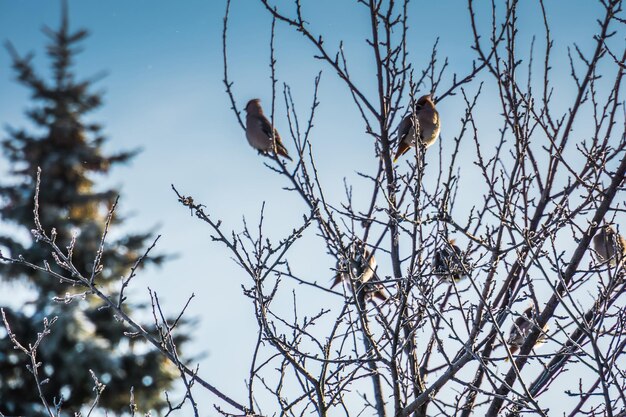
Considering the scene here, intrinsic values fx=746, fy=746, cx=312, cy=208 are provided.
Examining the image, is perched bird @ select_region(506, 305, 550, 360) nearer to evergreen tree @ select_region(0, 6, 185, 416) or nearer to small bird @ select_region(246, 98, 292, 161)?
small bird @ select_region(246, 98, 292, 161)

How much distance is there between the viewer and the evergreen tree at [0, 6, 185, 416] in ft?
39.8

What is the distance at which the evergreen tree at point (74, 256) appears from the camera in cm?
1213

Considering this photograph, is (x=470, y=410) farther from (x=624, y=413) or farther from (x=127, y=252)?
(x=127, y=252)

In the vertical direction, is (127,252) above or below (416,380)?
above

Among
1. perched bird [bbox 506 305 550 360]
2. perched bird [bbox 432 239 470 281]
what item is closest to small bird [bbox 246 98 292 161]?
perched bird [bbox 506 305 550 360]

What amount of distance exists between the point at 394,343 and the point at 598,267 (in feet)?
4.03

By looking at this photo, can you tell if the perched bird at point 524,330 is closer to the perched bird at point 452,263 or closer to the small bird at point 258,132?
the perched bird at point 452,263

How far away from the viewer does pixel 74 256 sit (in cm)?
1284

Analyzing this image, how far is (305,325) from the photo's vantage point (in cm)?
405

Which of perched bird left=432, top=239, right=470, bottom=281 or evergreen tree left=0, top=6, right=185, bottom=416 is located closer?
perched bird left=432, top=239, right=470, bottom=281

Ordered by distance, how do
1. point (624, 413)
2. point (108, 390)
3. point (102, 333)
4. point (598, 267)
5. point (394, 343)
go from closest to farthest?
point (624, 413)
point (394, 343)
point (598, 267)
point (108, 390)
point (102, 333)

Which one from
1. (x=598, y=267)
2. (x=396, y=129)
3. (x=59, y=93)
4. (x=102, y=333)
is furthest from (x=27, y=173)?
(x=598, y=267)

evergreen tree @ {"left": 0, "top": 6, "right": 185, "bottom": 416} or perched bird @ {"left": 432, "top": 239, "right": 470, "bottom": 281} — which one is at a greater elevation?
evergreen tree @ {"left": 0, "top": 6, "right": 185, "bottom": 416}

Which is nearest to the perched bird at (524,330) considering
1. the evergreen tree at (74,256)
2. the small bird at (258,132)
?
the small bird at (258,132)
